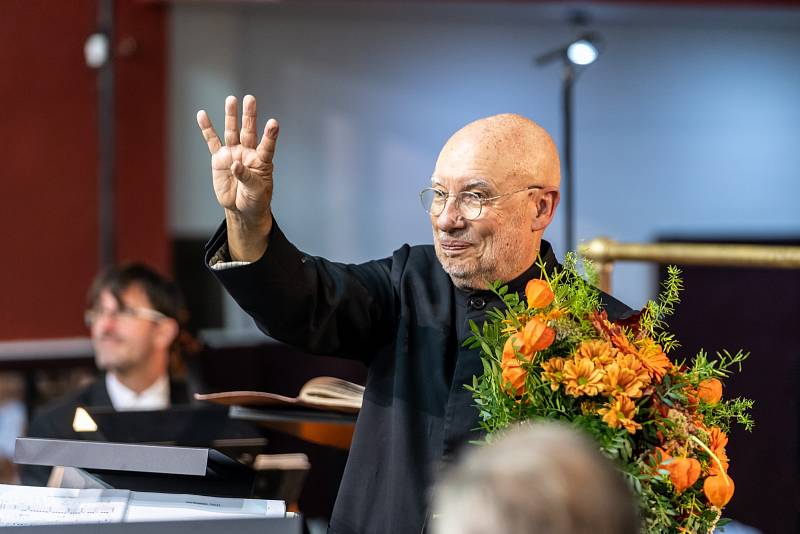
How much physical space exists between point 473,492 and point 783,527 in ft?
14.8

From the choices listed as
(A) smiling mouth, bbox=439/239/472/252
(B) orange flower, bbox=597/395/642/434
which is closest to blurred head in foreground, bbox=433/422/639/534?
(B) orange flower, bbox=597/395/642/434

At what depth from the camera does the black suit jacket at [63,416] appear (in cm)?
260

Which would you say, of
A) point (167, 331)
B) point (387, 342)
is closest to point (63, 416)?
point (167, 331)

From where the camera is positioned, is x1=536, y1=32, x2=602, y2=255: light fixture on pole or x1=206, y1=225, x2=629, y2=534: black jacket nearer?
x1=206, y1=225, x2=629, y2=534: black jacket

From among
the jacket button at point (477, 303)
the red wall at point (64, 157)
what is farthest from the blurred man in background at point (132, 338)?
the jacket button at point (477, 303)

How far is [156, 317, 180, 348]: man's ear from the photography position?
322 centimetres

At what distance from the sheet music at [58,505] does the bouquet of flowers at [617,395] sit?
492 millimetres

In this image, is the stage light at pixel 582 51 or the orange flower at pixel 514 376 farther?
the stage light at pixel 582 51

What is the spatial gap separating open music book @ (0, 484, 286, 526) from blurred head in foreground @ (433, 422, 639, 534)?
0.55 meters

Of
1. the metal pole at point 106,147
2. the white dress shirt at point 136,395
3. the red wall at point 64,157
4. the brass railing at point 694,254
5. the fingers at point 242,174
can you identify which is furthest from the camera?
the red wall at point 64,157

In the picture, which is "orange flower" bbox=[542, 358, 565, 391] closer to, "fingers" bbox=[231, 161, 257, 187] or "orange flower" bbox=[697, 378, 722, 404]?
"orange flower" bbox=[697, 378, 722, 404]

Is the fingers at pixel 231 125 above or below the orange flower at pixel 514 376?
above

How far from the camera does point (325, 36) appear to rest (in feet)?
16.7

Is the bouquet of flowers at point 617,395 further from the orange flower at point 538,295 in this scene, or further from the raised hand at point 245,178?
the raised hand at point 245,178
